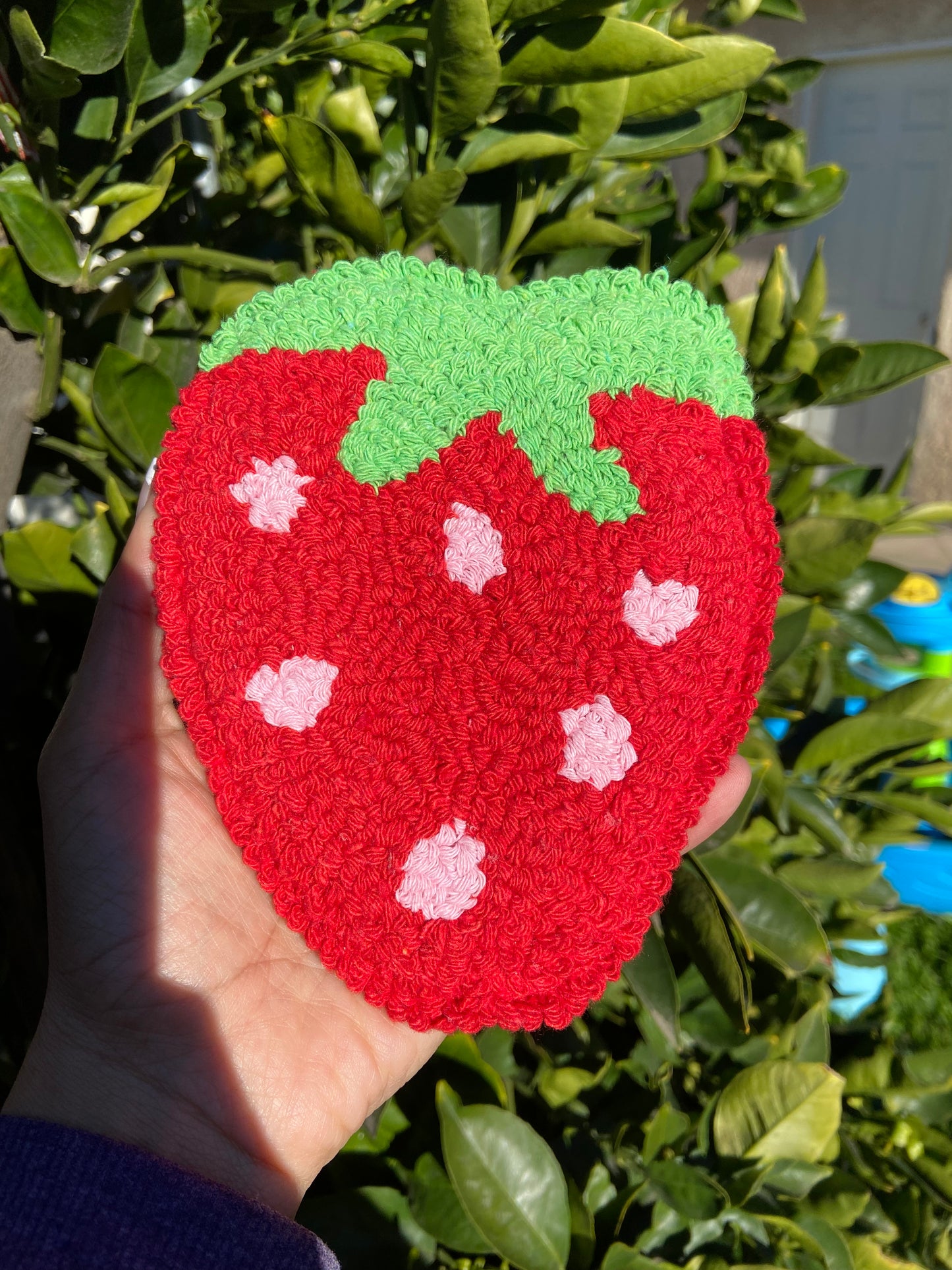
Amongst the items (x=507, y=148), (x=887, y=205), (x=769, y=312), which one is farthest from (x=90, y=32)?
(x=887, y=205)

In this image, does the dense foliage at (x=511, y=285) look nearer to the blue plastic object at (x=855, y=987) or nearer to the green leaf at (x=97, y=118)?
the green leaf at (x=97, y=118)

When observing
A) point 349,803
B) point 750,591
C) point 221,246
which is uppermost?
point 221,246

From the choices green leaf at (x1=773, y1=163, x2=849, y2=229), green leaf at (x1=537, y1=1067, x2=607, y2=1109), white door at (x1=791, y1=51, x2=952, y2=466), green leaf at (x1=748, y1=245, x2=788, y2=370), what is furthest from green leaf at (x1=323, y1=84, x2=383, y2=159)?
white door at (x1=791, y1=51, x2=952, y2=466)

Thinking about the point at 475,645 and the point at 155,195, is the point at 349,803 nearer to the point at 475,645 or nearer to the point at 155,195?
the point at 475,645

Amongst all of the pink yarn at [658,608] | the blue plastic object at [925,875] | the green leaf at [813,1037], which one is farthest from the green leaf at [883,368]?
the blue plastic object at [925,875]

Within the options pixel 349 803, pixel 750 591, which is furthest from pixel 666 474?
pixel 349 803

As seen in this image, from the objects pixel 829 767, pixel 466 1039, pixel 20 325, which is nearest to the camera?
pixel 20 325
